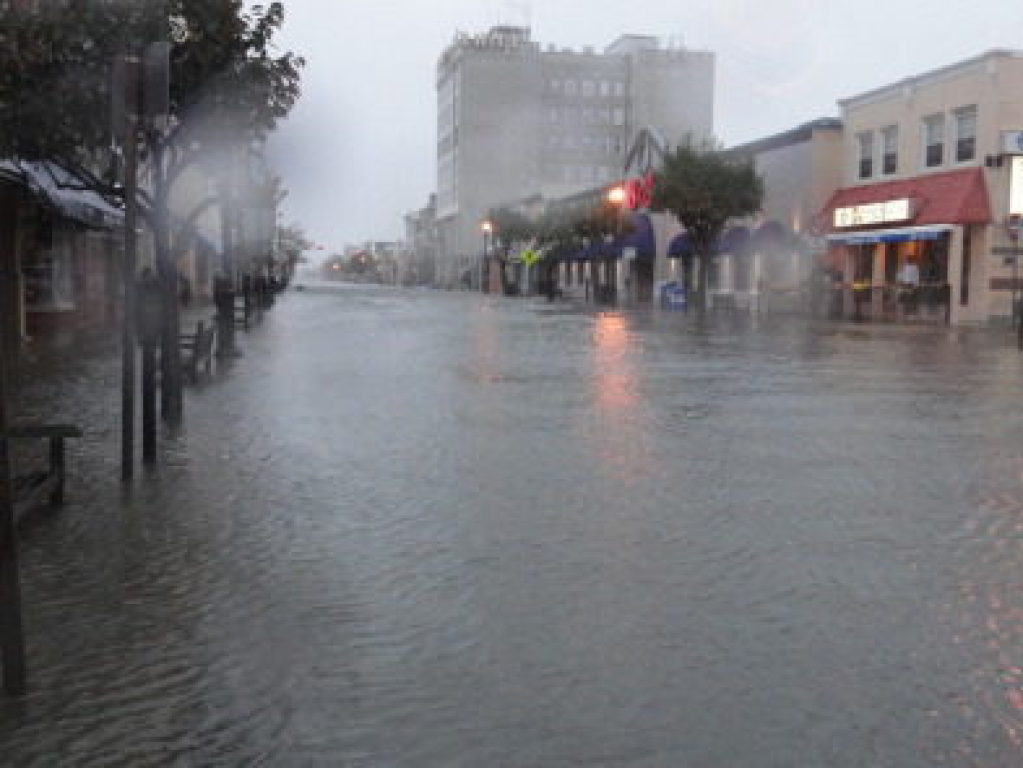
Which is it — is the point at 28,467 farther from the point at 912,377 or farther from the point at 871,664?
the point at 912,377

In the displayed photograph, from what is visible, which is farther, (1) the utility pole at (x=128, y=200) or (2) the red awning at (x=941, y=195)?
(2) the red awning at (x=941, y=195)

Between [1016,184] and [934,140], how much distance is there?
4272 millimetres

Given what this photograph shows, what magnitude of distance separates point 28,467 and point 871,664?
6.40 meters

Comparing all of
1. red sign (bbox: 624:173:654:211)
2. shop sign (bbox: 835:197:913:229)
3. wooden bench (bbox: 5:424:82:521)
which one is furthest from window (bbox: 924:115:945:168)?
wooden bench (bbox: 5:424:82:521)

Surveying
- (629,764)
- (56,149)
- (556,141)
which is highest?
(556,141)

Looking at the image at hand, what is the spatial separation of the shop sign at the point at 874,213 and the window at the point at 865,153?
1.76 metres

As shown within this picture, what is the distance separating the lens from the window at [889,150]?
1597 inches

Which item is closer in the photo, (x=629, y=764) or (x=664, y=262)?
(x=629, y=764)

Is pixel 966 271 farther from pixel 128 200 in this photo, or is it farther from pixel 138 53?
pixel 128 200

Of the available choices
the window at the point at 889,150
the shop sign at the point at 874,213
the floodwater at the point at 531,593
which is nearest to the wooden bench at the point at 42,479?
the floodwater at the point at 531,593

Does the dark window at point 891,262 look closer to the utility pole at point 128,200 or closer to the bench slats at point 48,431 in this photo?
the utility pole at point 128,200

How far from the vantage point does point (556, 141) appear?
143625mm

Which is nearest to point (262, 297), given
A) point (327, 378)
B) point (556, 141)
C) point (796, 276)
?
point (796, 276)

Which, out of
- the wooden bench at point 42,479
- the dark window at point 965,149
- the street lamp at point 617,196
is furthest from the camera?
the street lamp at point 617,196
